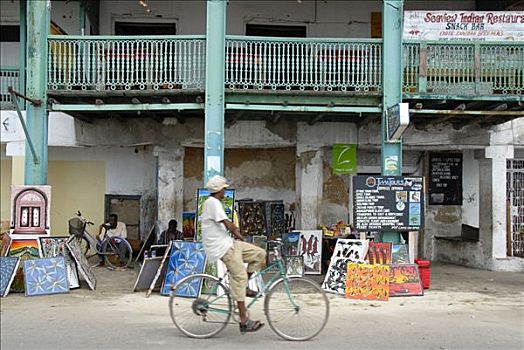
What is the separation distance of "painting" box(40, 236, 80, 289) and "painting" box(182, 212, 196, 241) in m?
4.13

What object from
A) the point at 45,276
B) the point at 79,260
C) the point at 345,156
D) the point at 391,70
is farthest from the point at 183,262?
the point at 345,156

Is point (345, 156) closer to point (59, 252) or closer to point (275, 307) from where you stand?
point (59, 252)

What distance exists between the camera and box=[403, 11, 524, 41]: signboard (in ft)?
38.1

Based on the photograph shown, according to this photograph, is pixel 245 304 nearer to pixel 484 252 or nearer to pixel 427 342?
pixel 427 342

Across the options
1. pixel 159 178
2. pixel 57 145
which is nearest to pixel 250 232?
pixel 159 178

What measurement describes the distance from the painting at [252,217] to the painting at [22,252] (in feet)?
15.8

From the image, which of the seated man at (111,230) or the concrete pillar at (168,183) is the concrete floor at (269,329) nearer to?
the seated man at (111,230)

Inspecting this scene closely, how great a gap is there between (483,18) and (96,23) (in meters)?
9.10

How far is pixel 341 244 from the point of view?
1092 cm

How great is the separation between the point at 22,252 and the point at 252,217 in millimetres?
5379

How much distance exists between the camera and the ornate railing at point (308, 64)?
1144cm

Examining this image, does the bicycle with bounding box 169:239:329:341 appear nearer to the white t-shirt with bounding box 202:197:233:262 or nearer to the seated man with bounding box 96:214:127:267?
the white t-shirt with bounding box 202:197:233:262

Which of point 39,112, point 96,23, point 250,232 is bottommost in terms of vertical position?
point 250,232

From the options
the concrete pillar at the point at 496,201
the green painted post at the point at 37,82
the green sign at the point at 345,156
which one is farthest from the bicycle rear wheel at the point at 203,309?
the concrete pillar at the point at 496,201
